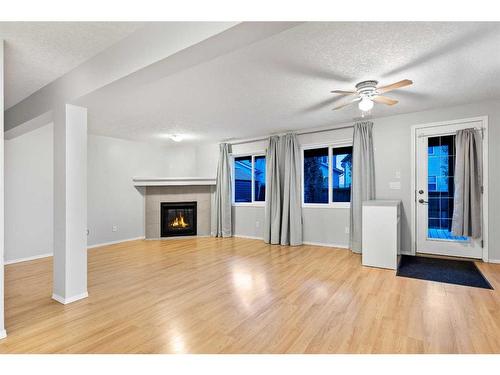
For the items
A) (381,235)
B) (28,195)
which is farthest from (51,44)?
(381,235)

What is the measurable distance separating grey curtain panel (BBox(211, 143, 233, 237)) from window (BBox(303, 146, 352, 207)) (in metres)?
1.82

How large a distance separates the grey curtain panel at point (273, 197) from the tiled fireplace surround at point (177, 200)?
1.73 m

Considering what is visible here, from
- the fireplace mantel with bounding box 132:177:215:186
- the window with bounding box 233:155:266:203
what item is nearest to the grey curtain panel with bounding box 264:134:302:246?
the window with bounding box 233:155:266:203

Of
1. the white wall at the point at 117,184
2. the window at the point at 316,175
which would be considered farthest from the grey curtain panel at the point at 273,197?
the white wall at the point at 117,184

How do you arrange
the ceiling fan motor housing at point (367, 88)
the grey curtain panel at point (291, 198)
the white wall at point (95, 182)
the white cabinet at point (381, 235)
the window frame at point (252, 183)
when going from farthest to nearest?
the window frame at point (252, 183) → the grey curtain panel at point (291, 198) → the white wall at point (95, 182) → the white cabinet at point (381, 235) → the ceiling fan motor housing at point (367, 88)

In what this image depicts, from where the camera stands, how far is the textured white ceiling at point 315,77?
6.57ft

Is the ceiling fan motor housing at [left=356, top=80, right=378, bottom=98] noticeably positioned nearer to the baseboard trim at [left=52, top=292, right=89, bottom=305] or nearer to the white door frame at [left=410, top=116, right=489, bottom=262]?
the white door frame at [left=410, top=116, right=489, bottom=262]

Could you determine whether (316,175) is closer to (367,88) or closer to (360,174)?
(360,174)

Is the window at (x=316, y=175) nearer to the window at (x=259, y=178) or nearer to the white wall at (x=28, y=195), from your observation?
the window at (x=259, y=178)

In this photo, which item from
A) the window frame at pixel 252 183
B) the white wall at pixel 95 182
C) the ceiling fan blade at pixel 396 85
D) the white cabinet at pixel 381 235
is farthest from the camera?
the window frame at pixel 252 183

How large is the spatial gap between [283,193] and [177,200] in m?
2.67

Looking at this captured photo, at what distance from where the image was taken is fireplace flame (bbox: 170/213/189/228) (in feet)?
20.5

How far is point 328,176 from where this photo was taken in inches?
197
